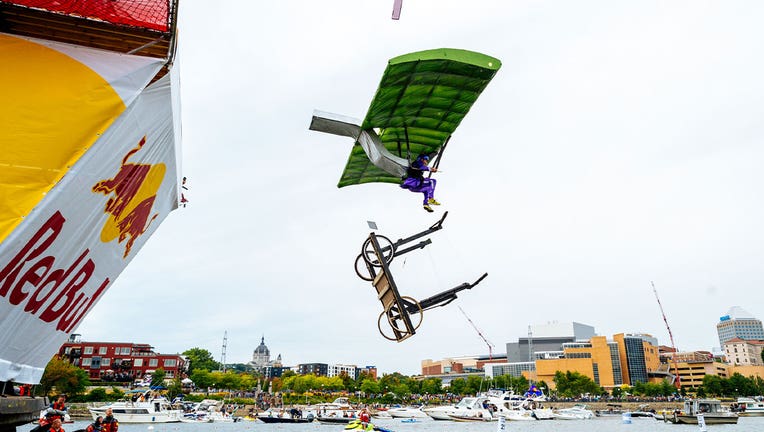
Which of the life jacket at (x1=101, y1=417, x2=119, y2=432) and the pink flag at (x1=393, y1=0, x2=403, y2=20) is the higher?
the pink flag at (x1=393, y1=0, x2=403, y2=20)

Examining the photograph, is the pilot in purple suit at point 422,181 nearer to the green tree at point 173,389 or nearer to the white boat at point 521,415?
the white boat at point 521,415

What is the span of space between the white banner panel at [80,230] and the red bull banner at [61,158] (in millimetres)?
20

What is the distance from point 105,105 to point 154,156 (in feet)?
5.72

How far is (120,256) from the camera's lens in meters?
10.3

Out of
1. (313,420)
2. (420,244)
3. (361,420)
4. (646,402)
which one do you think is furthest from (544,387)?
(420,244)

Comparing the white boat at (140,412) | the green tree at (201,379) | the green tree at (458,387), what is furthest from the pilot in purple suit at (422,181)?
the green tree at (458,387)

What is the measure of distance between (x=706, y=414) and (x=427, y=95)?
71528mm

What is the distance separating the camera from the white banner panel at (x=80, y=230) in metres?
6.51

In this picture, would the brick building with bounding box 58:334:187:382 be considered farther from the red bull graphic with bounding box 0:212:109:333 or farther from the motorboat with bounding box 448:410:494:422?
the red bull graphic with bounding box 0:212:109:333

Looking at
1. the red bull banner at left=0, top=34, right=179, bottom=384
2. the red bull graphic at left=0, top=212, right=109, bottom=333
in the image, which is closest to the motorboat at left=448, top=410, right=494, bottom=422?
the red bull graphic at left=0, top=212, right=109, bottom=333

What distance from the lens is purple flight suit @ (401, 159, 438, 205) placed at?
13000 mm

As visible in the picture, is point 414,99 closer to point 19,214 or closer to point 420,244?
point 420,244

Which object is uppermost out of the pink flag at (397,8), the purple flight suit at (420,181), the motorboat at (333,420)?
the pink flag at (397,8)

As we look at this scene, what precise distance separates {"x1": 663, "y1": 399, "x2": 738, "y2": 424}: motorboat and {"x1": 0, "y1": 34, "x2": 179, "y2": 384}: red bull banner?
7314 cm
